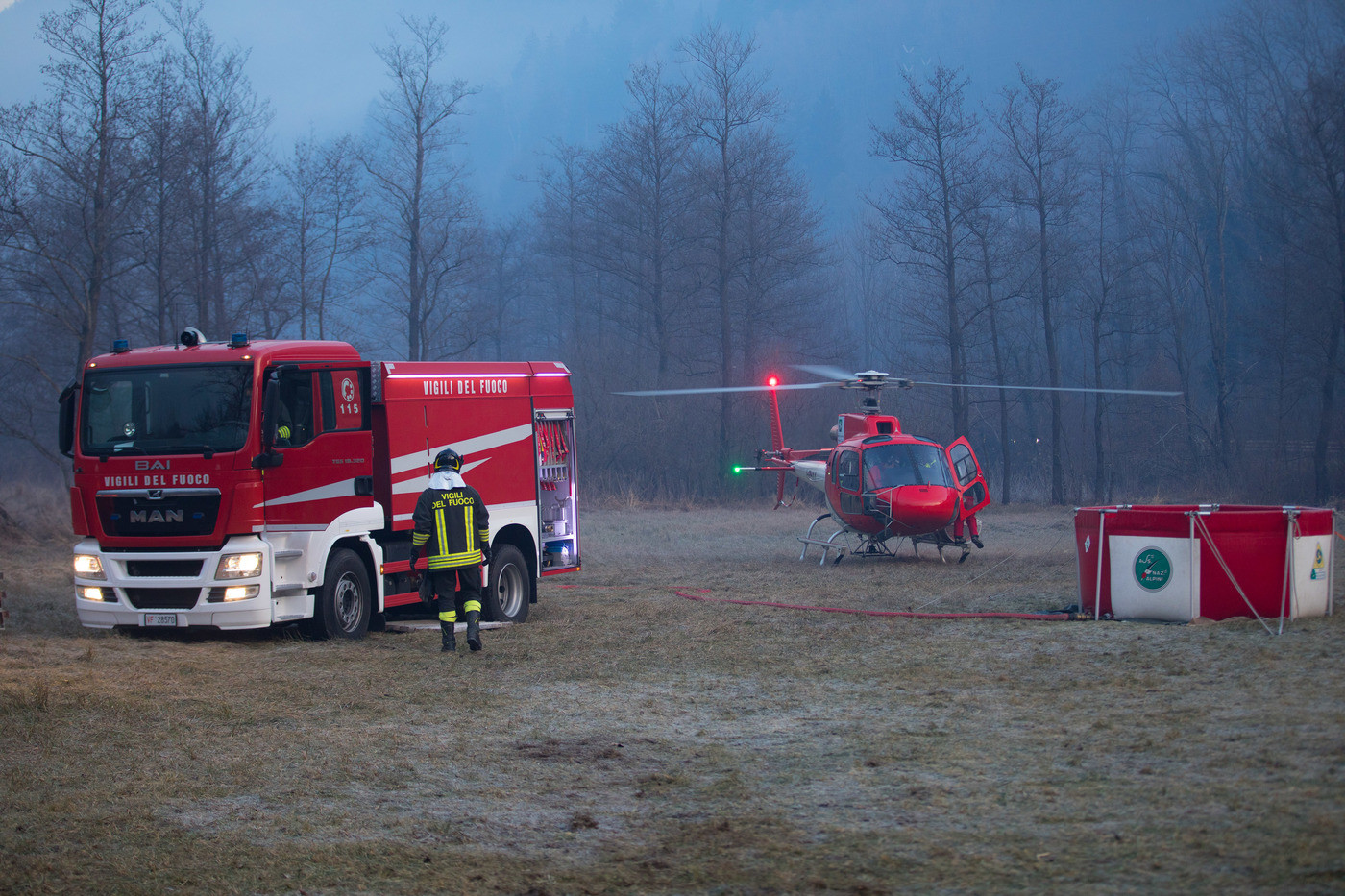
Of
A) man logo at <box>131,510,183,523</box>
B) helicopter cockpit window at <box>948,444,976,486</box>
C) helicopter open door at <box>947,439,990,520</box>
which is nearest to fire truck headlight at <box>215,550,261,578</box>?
man logo at <box>131,510,183,523</box>

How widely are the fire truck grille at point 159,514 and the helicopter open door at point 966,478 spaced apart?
10.7 metres

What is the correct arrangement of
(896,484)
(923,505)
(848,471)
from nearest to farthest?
(923,505)
(896,484)
(848,471)

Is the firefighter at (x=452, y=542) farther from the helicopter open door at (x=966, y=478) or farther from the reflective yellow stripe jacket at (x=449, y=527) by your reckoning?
the helicopter open door at (x=966, y=478)

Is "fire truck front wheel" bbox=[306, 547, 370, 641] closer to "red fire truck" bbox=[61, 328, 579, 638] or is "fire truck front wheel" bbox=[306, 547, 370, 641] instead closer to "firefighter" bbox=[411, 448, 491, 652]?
"red fire truck" bbox=[61, 328, 579, 638]

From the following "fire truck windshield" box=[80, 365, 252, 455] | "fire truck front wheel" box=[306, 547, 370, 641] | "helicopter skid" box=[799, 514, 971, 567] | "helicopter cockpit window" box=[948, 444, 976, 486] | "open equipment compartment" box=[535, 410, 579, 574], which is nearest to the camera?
"fire truck windshield" box=[80, 365, 252, 455]

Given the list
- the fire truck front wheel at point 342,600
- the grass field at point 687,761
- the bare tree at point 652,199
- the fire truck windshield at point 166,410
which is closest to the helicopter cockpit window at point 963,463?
the grass field at point 687,761

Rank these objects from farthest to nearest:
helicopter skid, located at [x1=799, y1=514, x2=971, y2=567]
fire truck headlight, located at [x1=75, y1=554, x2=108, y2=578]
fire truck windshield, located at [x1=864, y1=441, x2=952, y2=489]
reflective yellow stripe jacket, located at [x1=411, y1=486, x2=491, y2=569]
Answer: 1. helicopter skid, located at [x1=799, y1=514, x2=971, y2=567]
2. fire truck windshield, located at [x1=864, y1=441, x2=952, y2=489]
3. fire truck headlight, located at [x1=75, y1=554, x2=108, y2=578]
4. reflective yellow stripe jacket, located at [x1=411, y1=486, x2=491, y2=569]

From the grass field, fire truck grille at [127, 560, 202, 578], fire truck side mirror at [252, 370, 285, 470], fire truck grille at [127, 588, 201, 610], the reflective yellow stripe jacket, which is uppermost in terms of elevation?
fire truck side mirror at [252, 370, 285, 470]

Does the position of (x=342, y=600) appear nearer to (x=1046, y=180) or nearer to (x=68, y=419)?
(x=68, y=419)

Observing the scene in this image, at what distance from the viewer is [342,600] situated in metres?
10.8

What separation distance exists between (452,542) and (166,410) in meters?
3.01

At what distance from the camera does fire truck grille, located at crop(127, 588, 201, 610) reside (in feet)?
33.0

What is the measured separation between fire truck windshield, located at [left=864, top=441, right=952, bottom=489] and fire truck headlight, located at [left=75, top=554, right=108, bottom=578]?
35.0 ft

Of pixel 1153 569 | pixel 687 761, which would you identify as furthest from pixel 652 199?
pixel 687 761
